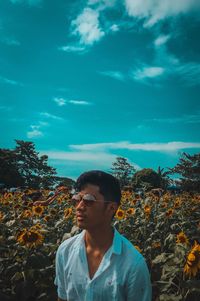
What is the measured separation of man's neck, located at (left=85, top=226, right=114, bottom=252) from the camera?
2367 mm

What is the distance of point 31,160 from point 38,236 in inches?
1786

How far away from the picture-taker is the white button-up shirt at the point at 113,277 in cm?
219

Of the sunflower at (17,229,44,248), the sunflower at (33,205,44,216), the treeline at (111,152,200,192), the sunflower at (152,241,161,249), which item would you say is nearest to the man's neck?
the sunflower at (17,229,44,248)

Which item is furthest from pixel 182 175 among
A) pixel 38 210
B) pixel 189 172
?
pixel 38 210

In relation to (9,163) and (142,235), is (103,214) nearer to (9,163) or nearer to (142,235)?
(142,235)

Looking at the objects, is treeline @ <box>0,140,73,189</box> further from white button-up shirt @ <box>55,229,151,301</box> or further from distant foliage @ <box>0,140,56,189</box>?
white button-up shirt @ <box>55,229,151,301</box>

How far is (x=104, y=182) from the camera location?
7.93 feet

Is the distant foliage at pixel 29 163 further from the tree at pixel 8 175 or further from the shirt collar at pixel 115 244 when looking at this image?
the shirt collar at pixel 115 244

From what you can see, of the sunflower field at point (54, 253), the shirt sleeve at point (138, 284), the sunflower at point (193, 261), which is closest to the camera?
the shirt sleeve at point (138, 284)

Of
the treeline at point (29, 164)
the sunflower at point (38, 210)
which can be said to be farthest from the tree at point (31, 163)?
the sunflower at point (38, 210)

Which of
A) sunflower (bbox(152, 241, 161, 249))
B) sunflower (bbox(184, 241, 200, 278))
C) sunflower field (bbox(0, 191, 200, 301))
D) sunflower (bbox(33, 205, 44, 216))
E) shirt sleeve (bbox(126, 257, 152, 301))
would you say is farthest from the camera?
sunflower (bbox(33, 205, 44, 216))

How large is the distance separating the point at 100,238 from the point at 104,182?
1.12 feet

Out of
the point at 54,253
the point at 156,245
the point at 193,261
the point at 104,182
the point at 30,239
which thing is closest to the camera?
the point at 104,182

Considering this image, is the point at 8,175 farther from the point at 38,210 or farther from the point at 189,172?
the point at 38,210
